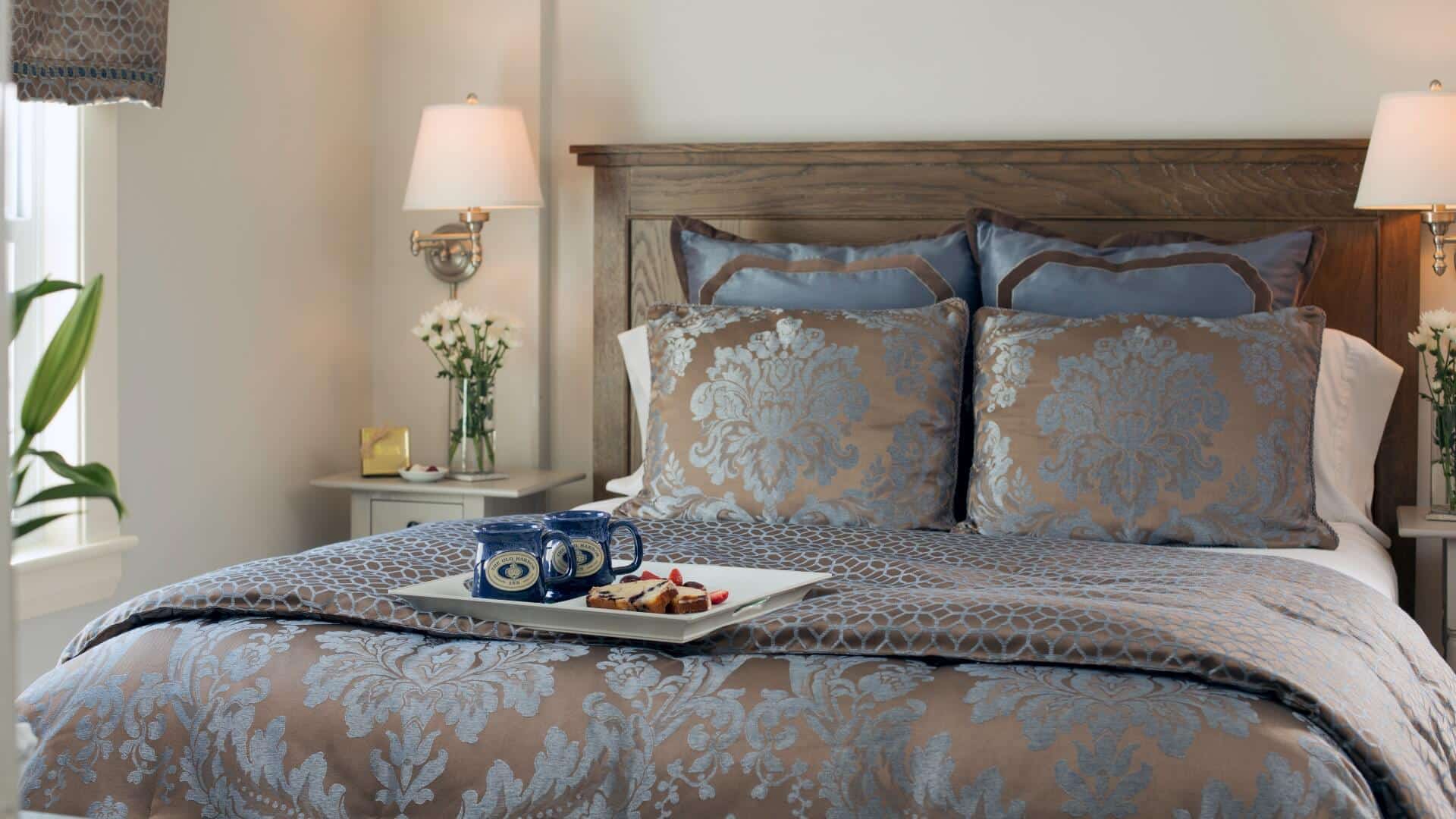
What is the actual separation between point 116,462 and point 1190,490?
2.06m

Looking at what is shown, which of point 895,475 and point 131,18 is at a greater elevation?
point 131,18

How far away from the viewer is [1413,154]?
9.29 feet

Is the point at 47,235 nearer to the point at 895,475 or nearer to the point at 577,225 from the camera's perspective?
the point at 577,225

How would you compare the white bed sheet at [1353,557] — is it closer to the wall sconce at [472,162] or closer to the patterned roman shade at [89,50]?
the wall sconce at [472,162]

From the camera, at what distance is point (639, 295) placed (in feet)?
11.4

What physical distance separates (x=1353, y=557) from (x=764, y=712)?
1.40 meters

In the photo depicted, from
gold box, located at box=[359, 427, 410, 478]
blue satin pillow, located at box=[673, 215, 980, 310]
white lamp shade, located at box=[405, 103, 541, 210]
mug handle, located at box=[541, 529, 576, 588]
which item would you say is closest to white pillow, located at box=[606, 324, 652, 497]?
blue satin pillow, located at box=[673, 215, 980, 310]

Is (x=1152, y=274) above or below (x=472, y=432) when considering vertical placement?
above

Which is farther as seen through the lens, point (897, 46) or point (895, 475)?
point (897, 46)

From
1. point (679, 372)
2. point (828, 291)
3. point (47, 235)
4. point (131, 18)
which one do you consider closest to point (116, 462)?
point (47, 235)

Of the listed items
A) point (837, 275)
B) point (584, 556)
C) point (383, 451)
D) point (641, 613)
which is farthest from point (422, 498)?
point (641, 613)

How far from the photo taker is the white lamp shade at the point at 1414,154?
9.22 ft

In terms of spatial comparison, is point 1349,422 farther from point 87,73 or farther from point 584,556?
point 87,73

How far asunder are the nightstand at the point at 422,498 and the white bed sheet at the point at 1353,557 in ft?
2.26
